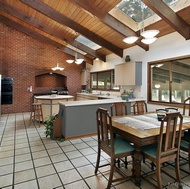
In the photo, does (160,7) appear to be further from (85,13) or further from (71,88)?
(71,88)

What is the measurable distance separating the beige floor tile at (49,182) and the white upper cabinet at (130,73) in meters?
3.62

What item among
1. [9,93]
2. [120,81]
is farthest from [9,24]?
[120,81]

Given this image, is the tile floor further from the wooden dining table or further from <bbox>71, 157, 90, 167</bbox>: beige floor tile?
the wooden dining table

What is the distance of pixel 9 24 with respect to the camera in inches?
253

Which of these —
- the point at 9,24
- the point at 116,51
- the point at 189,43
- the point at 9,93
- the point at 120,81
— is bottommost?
the point at 9,93

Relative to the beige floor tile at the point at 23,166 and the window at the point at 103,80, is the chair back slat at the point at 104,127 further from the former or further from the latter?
the window at the point at 103,80

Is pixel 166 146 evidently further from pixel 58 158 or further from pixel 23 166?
pixel 23 166

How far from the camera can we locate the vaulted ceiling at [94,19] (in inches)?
130

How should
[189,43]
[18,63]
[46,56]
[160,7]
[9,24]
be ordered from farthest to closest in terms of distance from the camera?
1. [46,56]
2. [18,63]
3. [9,24]
4. [189,43]
5. [160,7]

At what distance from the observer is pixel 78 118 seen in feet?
12.3

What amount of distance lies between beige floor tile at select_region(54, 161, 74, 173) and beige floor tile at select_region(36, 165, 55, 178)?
0.26 feet

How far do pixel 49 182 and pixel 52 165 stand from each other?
17.6 inches

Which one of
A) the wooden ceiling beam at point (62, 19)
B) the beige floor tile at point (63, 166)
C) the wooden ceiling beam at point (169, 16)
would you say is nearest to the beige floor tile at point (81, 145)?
the beige floor tile at point (63, 166)

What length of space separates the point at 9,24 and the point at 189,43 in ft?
22.1
